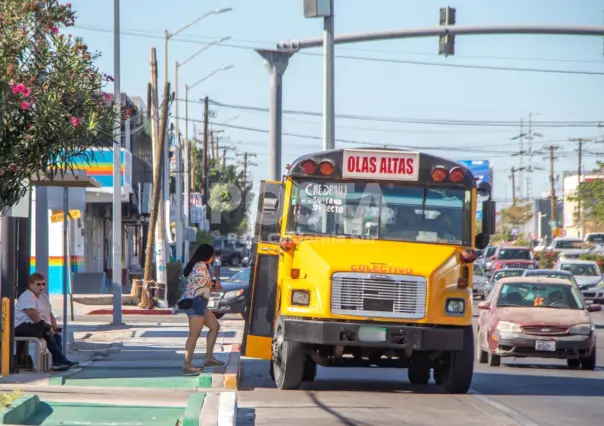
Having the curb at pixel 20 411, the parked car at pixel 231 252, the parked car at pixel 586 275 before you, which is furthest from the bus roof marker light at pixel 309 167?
the parked car at pixel 231 252

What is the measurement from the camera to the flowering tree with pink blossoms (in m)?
10.0

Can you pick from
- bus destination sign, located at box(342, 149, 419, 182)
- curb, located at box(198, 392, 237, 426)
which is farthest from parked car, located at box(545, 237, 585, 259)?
curb, located at box(198, 392, 237, 426)

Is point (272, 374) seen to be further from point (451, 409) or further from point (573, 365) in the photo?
point (573, 365)

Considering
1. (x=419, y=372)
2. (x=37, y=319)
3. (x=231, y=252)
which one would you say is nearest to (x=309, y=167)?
(x=419, y=372)

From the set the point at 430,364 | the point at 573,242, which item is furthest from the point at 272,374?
the point at 573,242

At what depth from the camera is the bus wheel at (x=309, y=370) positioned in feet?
53.0

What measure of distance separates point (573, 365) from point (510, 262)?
101ft

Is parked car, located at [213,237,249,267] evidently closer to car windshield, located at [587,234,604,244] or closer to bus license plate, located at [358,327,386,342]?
car windshield, located at [587,234,604,244]

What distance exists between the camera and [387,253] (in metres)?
14.8

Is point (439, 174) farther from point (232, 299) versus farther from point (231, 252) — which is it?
point (231, 252)

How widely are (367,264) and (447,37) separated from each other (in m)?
6.01

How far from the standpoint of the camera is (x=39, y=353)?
661 inches

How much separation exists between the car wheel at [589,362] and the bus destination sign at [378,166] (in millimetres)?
5917

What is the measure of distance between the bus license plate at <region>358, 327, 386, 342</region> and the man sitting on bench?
5.06 metres
